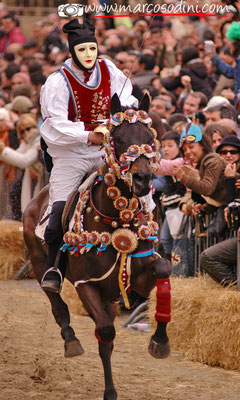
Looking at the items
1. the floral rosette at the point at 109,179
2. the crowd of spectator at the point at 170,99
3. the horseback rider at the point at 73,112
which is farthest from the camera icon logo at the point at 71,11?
the floral rosette at the point at 109,179

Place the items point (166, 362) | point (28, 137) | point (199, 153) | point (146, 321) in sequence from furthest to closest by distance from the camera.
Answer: point (28, 137) → point (146, 321) → point (199, 153) → point (166, 362)


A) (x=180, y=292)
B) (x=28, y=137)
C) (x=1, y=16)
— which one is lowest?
(x=180, y=292)

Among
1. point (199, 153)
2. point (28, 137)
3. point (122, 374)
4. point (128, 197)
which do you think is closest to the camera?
point (128, 197)

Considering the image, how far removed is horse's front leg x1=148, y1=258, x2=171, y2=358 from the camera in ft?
22.5

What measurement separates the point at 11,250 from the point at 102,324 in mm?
7773

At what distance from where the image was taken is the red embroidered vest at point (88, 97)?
766 centimetres

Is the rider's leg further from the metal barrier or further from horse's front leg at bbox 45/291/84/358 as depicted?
the metal barrier

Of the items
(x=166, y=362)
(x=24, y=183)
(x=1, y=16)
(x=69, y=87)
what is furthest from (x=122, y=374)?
(x=1, y=16)

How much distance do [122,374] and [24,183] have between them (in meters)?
6.62

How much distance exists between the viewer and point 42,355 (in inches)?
359

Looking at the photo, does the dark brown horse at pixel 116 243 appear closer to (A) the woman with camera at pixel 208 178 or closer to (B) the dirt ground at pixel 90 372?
(B) the dirt ground at pixel 90 372

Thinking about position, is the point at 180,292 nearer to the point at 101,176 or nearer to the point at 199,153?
the point at 199,153

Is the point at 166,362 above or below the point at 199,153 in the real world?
below

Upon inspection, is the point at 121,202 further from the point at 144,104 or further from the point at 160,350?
the point at 160,350
